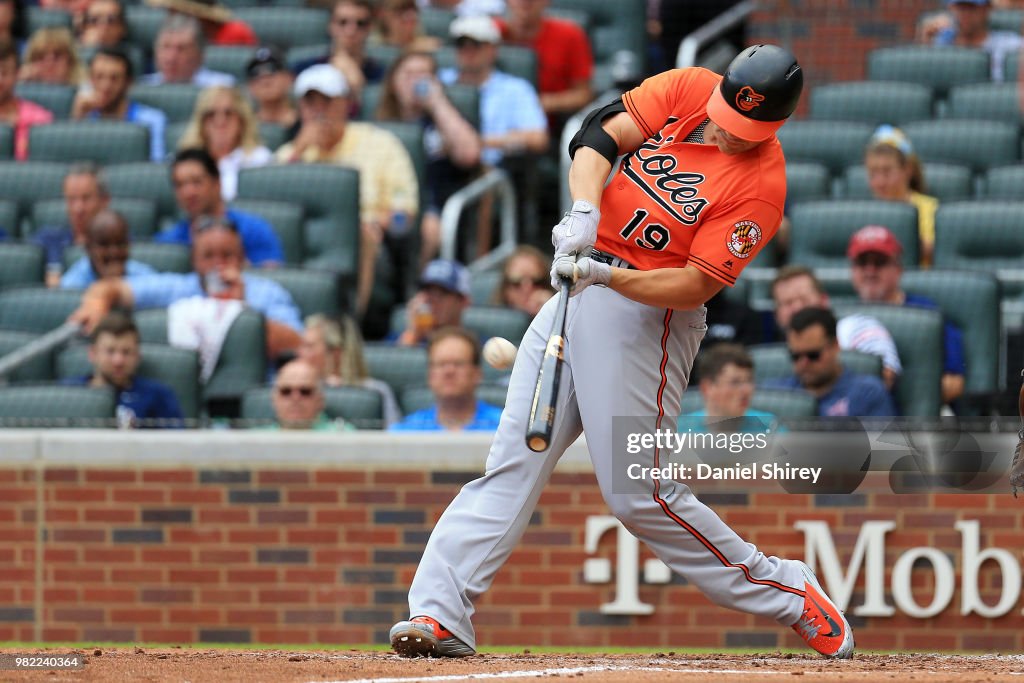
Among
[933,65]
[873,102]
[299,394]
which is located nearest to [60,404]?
[299,394]

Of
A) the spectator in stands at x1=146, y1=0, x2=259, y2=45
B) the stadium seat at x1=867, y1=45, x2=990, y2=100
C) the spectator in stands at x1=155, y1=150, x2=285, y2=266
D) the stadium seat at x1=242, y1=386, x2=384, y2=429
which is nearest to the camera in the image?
the stadium seat at x1=242, y1=386, x2=384, y2=429

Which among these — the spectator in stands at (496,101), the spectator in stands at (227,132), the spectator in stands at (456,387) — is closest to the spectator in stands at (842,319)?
the spectator in stands at (456,387)

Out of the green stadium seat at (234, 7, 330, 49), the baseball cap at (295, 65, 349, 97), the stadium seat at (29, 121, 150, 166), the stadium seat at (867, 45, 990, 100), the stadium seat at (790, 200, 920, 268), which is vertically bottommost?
the stadium seat at (790, 200, 920, 268)

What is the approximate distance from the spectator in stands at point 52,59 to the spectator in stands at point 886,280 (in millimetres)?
5082

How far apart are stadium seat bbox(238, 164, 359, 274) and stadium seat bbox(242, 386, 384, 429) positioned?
142cm

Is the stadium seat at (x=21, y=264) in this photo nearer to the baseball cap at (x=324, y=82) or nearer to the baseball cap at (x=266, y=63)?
the baseball cap at (x=324, y=82)

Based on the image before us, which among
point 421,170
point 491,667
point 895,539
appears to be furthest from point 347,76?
point 491,667

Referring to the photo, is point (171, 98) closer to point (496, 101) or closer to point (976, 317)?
point (496, 101)

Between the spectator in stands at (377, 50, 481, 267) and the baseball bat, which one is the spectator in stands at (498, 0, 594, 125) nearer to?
the spectator in stands at (377, 50, 481, 267)

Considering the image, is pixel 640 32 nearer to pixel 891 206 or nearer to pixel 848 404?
pixel 891 206

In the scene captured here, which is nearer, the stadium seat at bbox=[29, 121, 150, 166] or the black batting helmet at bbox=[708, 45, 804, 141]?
the black batting helmet at bbox=[708, 45, 804, 141]

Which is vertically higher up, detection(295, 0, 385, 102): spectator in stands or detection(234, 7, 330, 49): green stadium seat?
detection(234, 7, 330, 49): green stadium seat

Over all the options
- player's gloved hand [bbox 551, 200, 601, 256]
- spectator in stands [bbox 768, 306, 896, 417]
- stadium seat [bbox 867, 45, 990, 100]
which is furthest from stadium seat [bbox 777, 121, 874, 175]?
player's gloved hand [bbox 551, 200, 601, 256]

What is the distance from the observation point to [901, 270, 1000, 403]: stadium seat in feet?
24.0
